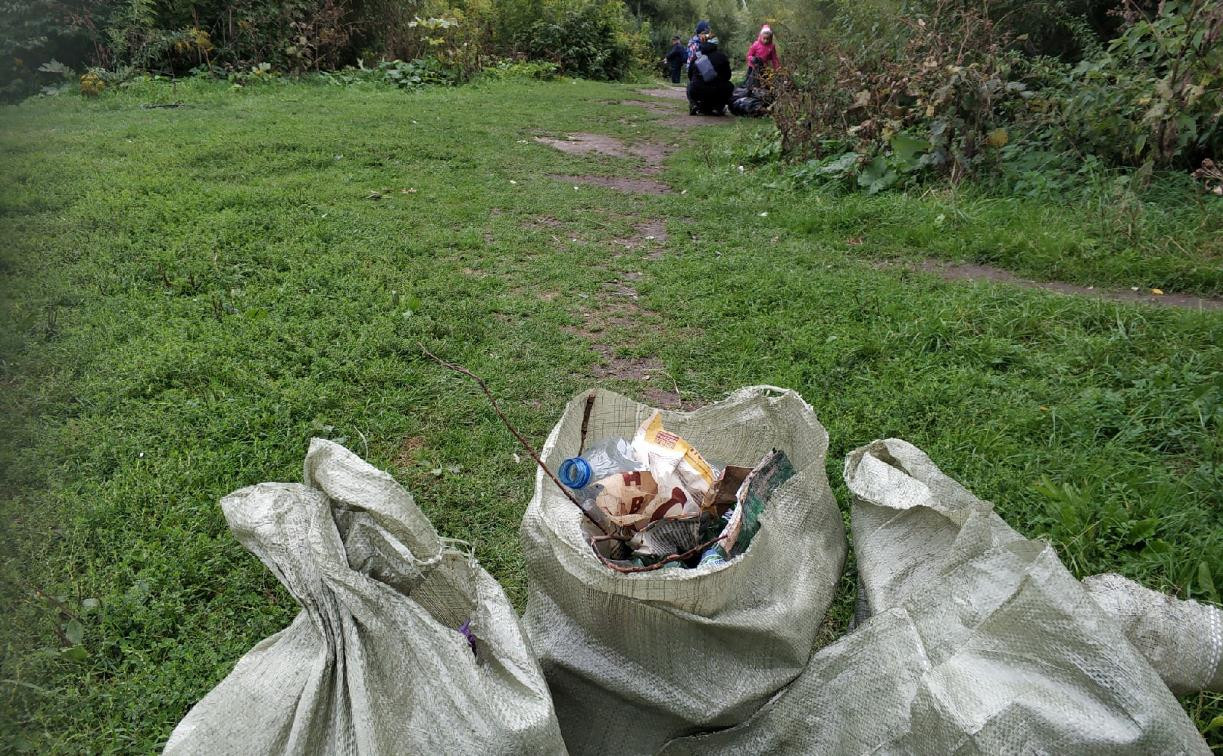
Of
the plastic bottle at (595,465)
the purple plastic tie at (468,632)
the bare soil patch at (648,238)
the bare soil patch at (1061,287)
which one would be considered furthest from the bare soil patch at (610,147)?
the purple plastic tie at (468,632)

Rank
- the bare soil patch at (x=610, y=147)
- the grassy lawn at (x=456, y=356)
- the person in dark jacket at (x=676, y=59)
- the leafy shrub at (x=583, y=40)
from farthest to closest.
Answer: the person in dark jacket at (x=676, y=59)
the leafy shrub at (x=583, y=40)
the bare soil patch at (x=610, y=147)
the grassy lawn at (x=456, y=356)

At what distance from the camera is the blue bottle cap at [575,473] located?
1787 mm

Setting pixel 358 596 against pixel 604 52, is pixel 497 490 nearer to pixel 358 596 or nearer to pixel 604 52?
pixel 358 596

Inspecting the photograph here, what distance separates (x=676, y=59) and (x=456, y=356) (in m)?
17.6

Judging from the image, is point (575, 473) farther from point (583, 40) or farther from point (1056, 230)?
point (583, 40)

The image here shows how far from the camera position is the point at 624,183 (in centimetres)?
726

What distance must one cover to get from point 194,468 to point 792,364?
2.44 meters

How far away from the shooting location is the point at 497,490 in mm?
2719

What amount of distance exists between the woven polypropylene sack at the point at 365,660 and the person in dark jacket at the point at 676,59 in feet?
63.8

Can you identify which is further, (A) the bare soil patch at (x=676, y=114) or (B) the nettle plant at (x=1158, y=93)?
(A) the bare soil patch at (x=676, y=114)

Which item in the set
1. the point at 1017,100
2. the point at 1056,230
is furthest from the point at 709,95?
the point at 1056,230

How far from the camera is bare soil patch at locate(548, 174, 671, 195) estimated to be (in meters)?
6.98

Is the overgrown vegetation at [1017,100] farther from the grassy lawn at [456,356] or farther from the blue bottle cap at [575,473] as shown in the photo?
the blue bottle cap at [575,473]

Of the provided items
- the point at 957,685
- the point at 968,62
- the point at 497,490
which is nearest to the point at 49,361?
the point at 497,490
